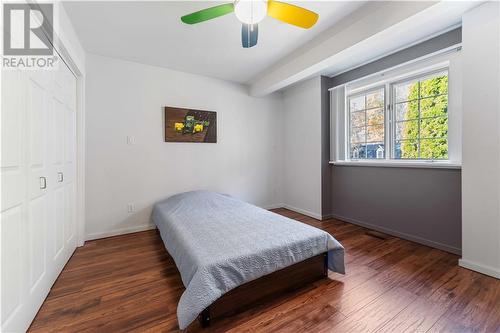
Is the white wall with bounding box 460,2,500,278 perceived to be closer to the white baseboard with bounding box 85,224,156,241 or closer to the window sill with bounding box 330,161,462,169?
the window sill with bounding box 330,161,462,169

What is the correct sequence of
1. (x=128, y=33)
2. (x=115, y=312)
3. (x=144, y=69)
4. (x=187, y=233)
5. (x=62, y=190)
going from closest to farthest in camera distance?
(x=115, y=312)
(x=187, y=233)
(x=62, y=190)
(x=128, y=33)
(x=144, y=69)

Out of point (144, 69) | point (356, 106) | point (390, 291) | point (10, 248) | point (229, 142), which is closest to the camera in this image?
point (10, 248)

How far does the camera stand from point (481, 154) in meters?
1.83

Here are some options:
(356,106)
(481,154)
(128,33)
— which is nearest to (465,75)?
(481,154)

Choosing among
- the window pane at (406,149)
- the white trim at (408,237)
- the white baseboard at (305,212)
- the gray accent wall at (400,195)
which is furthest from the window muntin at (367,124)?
the white baseboard at (305,212)

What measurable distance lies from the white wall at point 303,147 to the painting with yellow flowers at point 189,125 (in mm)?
1523

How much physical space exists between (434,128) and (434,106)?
260 mm

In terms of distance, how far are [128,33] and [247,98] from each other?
6.80 ft

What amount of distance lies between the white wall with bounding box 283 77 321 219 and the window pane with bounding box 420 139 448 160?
133 cm

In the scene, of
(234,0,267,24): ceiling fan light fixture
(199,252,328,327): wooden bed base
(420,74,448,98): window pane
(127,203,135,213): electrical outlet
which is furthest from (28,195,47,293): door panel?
(420,74,448,98): window pane

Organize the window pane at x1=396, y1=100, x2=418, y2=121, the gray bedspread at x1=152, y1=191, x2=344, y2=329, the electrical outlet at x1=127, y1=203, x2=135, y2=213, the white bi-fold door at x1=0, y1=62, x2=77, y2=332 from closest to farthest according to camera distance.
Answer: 1. the white bi-fold door at x1=0, y1=62, x2=77, y2=332
2. the gray bedspread at x1=152, y1=191, x2=344, y2=329
3. the window pane at x1=396, y1=100, x2=418, y2=121
4. the electrical outlet at x1=127, y1=203, x2=135, y2=213

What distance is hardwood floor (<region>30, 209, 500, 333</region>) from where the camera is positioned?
1.30m

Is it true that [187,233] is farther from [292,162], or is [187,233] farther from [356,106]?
[356,106]

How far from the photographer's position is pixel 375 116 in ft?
9.94
